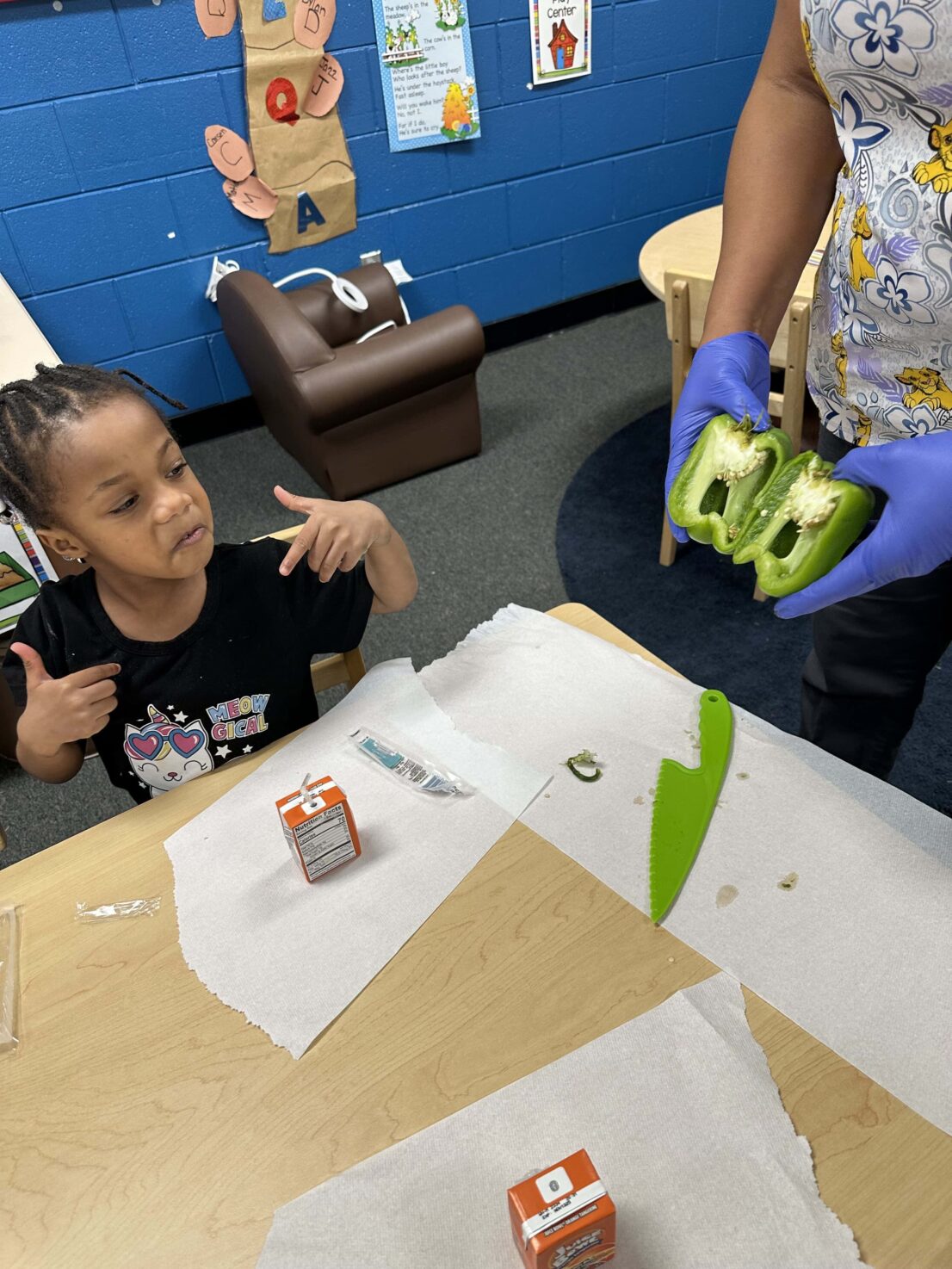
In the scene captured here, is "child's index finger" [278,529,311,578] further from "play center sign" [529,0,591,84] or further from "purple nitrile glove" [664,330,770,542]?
"play center sign" [529,0,591,84]

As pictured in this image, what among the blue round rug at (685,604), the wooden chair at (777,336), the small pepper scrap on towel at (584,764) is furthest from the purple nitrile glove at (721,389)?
the blue round rug at (685,604)

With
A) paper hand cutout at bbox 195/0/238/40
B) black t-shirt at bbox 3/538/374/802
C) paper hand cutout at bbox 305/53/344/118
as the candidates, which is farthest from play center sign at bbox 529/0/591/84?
black t-shirt at bbox 3/538/374/802

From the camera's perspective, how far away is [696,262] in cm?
226

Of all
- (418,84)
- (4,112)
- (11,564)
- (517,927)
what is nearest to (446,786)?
(517,927)

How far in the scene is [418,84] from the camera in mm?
3113

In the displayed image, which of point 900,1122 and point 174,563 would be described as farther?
point 174,563

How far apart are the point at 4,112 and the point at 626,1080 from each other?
3.01 metres

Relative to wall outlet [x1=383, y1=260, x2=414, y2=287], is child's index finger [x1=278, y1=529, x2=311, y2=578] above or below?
above

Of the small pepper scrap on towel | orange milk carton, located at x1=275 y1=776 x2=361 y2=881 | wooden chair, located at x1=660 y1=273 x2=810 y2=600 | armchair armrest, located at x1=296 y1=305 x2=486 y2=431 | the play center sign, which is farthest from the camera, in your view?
the play center sign

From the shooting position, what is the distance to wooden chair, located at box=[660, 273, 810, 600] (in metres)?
1.88

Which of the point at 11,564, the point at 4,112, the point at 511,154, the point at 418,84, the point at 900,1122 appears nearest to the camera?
the point at 900,1122

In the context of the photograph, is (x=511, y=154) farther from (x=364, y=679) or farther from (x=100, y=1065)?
(x=100, y=1065)

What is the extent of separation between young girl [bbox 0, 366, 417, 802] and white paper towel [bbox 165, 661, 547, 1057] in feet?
0.59

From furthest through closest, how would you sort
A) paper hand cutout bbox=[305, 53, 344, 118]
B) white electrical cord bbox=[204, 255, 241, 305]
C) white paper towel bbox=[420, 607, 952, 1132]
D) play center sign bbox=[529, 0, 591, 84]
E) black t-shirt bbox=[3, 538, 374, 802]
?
play center sign bbox=[529, 0, 591, 84] < white electrical cord bbox=[204, 255, 241, 305] < paper hand cutout bbox=[305, 53, 344, 118] < black t-shirt bbox=[3, 538, 374, 802] < white paper towel bbox=[420, 607, 952, 1132]
